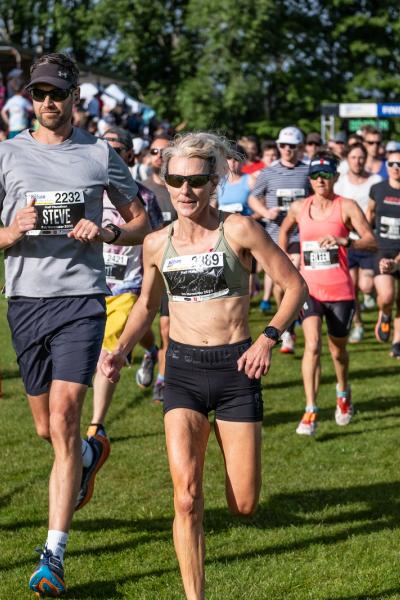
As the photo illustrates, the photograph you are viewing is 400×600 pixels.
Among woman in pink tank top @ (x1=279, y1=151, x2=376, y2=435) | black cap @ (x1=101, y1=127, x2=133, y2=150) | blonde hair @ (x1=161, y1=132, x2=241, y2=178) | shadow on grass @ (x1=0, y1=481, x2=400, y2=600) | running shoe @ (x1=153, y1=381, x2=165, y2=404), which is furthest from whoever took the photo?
running shoe @ (x1=153, y1=381, x2=165, y2=404)

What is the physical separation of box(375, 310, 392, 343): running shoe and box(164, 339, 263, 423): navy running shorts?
787 cm

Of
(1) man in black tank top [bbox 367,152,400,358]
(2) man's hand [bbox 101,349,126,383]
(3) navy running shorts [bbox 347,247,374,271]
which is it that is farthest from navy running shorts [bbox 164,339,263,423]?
(3) navy running shorts [bbox 347,247,374,271]

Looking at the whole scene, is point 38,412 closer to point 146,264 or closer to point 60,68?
point 146,264

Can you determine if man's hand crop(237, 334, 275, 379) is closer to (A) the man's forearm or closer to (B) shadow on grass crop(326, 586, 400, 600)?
(A) the man's forearm

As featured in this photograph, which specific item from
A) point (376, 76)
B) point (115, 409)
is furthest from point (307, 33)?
point (115, 409)

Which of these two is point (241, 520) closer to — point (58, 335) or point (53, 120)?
point (58, 335)

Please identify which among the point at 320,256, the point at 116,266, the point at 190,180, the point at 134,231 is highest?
the point at 190,180

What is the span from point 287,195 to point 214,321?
807 cm

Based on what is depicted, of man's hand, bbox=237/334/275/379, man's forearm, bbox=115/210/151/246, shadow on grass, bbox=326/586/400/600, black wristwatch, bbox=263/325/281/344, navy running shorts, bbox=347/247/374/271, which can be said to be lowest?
navy running shorts, bbox=347/247/374/271

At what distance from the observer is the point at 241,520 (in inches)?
253

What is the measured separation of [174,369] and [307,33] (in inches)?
1752

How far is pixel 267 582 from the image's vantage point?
5.40 metres

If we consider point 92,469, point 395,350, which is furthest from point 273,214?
point 92,469

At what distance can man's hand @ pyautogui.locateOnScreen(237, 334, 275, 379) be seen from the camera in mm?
4711
